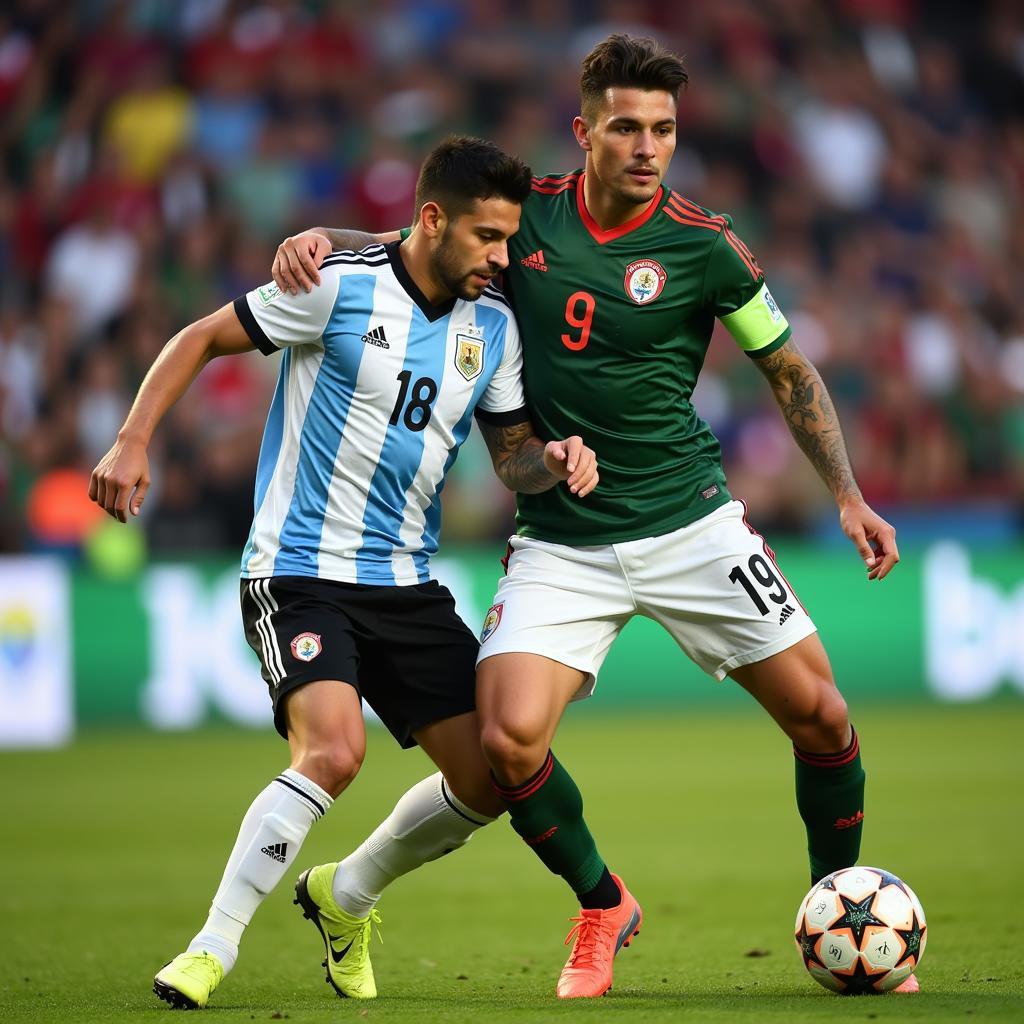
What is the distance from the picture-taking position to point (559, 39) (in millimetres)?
16922

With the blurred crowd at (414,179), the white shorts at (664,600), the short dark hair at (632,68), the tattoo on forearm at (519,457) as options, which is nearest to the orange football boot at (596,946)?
the white shorts at (664,600)

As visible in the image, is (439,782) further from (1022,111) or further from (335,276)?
(1022,111)

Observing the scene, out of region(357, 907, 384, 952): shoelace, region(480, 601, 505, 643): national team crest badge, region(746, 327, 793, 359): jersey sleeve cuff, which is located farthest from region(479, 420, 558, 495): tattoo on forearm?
region(357, 907, 384, 952): shoelace

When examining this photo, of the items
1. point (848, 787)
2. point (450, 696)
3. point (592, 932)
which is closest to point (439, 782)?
point (450, 696)

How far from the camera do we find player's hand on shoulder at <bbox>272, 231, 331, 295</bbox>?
193 inches

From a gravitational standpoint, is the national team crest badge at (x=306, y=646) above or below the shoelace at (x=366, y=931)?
above

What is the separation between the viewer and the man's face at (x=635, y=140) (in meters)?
4.95

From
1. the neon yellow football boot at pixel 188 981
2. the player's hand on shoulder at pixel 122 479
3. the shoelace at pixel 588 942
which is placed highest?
the player's hand on shoulder at pixel 122 479

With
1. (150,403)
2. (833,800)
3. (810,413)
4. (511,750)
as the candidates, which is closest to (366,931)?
(511,750)

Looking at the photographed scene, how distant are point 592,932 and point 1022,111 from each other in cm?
1417

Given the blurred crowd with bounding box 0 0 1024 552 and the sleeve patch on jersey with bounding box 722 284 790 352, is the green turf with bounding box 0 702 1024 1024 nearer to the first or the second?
the sleeve patch on jersey with bounding box 722 284 790 352

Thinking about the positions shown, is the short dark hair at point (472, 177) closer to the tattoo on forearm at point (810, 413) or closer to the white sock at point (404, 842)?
the tattoo on forearm at point (810, 413)

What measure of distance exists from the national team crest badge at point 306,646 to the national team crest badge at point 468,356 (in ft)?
2.96

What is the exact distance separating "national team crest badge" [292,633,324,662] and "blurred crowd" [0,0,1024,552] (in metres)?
7.52
